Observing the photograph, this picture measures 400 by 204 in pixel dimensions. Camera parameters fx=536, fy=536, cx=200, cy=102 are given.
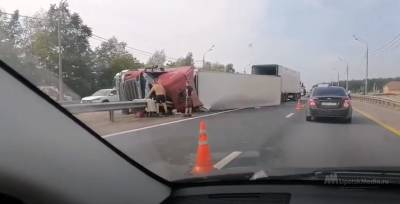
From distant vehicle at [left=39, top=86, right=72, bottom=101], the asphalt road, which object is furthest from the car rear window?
Result: distant vehicle at [left=39, top=86, right=72, bottom=101]

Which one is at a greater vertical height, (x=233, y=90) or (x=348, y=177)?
(x=233, y=90)

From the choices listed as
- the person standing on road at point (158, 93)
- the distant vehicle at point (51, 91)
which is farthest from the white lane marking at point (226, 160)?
the person standing on road at point (158, 93)

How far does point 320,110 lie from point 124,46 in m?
16.7

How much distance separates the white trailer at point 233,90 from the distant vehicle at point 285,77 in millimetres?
3581

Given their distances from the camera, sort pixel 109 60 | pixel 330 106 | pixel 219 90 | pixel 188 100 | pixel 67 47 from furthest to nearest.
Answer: pixel 219 90 < pixel 188 100 < pixel 330 106 < pixel 109 60 < pixel 67 47

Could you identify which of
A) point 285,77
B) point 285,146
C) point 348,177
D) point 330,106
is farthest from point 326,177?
point 285,77

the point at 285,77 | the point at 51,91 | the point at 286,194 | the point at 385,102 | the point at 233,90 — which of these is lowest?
the point at 385,102

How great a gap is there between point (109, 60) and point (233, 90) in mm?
26243

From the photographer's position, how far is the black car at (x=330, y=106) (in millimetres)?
19734

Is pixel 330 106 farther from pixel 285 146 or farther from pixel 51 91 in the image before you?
pixel 51 91

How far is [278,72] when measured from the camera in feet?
149

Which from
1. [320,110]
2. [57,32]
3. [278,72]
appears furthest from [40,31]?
[278,72]

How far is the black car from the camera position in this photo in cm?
1973

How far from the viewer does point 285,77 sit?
4859 cm
